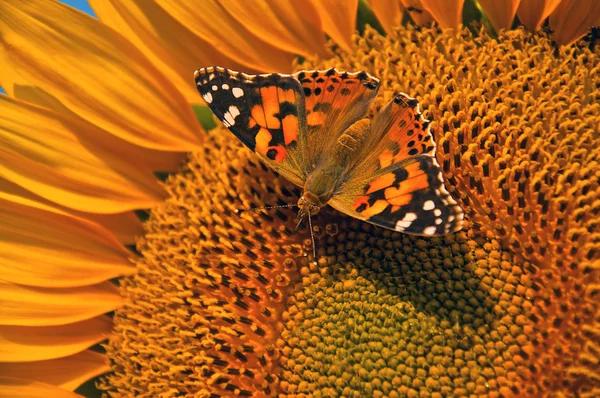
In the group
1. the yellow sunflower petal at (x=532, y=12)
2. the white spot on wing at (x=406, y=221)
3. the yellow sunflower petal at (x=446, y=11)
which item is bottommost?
the white spot on wing at (x=406, y=221)

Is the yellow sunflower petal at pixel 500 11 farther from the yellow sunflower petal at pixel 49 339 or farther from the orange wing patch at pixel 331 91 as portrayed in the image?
the yellow sunflower petal at pixel 49 339

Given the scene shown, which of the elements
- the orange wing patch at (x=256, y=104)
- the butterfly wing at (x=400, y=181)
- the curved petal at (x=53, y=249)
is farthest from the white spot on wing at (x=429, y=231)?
the curved petal at (x=53, y=249)

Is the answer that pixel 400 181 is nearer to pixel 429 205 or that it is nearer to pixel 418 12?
pixel 429 205

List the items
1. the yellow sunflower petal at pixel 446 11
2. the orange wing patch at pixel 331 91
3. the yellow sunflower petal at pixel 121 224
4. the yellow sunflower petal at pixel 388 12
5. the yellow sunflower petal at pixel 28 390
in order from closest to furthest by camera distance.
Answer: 1. the orange wing patch at pixel 331 91
2. the yellow sunflower petal at pixel 446 11
3. the yellow sunflower petal at pixel 388 12
4. the yellow sunflower petal at pixel 28 390
5. the yellow sunflower petal at pixel 121 224

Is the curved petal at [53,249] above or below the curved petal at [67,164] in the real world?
below

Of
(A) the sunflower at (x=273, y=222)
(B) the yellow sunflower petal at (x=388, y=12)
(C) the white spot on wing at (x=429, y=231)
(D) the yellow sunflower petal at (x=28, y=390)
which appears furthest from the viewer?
(D) the yellow sunflower petal at (x=28, y=390)

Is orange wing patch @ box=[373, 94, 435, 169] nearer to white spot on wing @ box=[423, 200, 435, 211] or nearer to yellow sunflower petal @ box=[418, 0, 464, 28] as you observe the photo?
white spot on wing @ box=[423, 200, 435, 211]

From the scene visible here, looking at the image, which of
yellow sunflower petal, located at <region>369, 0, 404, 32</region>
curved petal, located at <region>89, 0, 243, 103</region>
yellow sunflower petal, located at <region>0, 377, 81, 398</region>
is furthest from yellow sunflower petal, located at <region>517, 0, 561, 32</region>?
yellow sunflower petal, located at <region>0, 377, 81, 398</region>

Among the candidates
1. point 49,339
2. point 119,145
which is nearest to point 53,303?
point 49,339
